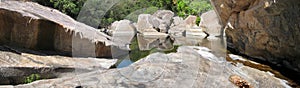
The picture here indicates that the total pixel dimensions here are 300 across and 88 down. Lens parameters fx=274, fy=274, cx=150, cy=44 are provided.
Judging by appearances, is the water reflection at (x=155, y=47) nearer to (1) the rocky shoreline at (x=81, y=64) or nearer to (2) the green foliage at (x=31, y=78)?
(1) the rocky shoreline at (x=81, y=64)

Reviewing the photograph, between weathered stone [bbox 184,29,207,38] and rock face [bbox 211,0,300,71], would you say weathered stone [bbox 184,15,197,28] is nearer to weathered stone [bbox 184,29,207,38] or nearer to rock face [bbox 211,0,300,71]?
weathered stone [bbox 184,29,207,38]

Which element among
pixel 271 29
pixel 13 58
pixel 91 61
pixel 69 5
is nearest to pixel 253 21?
pixel 271 29

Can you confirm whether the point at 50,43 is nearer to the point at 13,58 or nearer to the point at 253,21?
the point at 13,58

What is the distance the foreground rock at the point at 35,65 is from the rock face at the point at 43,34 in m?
0.54

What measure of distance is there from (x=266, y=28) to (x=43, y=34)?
7216 mm

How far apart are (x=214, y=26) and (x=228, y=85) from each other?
13.4 metres

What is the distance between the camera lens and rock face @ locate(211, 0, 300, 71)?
8008mm

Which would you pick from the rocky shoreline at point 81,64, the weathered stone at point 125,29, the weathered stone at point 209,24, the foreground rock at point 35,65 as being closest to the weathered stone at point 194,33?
the weathered stone at point 209,24

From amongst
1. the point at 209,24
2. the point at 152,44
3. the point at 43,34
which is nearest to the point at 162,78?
the point at 43,34

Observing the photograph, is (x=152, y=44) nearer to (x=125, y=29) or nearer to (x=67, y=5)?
(x=125, y=29)

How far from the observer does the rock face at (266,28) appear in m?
8.01

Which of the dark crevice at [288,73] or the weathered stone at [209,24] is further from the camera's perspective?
the weathered stone at [209,24]

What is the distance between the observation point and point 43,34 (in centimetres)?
761

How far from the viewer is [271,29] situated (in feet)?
30.1
